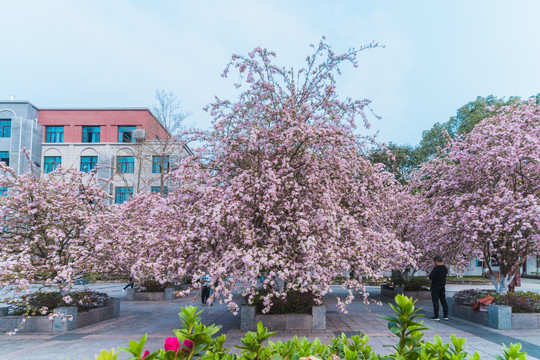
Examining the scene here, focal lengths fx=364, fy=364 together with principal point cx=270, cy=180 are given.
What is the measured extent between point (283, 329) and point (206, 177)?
16.2ft

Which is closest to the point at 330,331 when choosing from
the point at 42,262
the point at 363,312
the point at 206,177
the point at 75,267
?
the point at 363,312

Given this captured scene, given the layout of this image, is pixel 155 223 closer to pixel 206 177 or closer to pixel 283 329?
pixel 206 177

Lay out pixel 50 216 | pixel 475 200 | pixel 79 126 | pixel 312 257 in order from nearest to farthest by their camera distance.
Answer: pixel 312 257 → pixel 50 216 → pixel 475 200 → pixel 79 126

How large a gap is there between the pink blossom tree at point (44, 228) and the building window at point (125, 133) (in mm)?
32325

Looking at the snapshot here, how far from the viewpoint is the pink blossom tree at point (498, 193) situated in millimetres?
10922

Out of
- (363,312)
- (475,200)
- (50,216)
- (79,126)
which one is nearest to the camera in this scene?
(50,216)

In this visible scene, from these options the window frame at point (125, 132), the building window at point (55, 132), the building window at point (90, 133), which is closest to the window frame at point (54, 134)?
the building window at point (55, 132)

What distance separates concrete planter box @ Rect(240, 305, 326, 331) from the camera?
1058 centimetres

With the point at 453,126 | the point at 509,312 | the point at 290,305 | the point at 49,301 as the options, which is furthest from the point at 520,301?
the point at 453,126

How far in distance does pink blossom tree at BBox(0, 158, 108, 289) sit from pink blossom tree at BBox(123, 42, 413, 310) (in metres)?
2.76

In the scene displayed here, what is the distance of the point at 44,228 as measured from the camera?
11289 mm

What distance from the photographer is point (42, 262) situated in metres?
10.9

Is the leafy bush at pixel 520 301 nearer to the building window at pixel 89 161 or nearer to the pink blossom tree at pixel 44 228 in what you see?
the pink blossom tree at pixel 44 228

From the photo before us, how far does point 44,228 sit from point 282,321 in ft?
25.7
